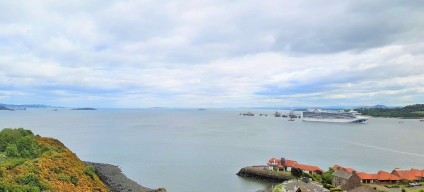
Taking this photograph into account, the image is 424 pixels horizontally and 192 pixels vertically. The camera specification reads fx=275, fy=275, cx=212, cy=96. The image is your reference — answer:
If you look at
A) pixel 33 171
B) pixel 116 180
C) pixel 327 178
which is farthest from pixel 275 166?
pixel 33 171

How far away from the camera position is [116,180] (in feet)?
141

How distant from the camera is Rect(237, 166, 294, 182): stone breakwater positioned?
44.1m

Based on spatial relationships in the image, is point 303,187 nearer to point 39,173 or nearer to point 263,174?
point 263,174

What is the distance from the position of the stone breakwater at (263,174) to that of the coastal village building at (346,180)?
7.92 meters

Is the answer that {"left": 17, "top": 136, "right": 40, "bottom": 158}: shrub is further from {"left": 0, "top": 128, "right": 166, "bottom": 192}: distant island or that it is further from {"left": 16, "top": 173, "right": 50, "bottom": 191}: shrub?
{"left": 16, "top": 173, "right": 50, "bottom": 191}: shrub

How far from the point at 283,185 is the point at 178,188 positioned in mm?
14886

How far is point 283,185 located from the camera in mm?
38094

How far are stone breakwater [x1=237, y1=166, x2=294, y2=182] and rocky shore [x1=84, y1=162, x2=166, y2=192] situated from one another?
1533 cm

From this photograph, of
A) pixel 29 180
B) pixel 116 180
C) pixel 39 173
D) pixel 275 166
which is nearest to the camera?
pixel 29 180

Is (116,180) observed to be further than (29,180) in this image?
Yes

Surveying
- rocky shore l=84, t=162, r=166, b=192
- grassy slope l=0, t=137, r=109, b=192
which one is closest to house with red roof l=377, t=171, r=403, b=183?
rocky shore l=84, t=162, r=166, b=192

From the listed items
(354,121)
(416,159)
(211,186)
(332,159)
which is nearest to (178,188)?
(211,186)

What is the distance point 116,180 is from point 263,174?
2351 centimetres

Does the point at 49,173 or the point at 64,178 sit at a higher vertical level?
the point at 49,173
